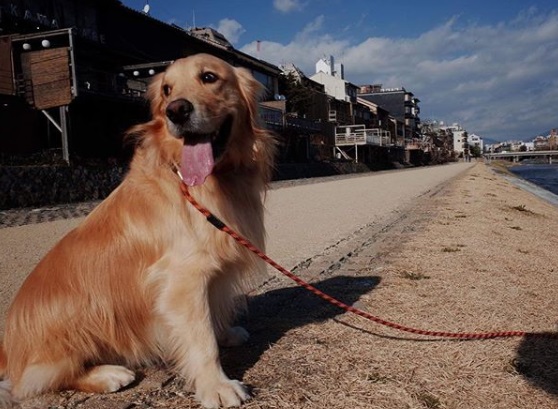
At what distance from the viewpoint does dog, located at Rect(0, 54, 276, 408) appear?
2.26 metres

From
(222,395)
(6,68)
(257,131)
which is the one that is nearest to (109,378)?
(222,395)

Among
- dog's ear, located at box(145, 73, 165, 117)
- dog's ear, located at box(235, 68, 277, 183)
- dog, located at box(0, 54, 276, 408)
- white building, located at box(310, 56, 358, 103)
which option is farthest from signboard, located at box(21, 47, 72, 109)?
white building, located at box(310, 56, 358, 103)

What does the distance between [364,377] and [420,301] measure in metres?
1.39

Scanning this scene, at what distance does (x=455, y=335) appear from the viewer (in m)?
2.82

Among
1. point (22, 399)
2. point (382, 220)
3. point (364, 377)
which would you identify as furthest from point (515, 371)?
point (382, 220)

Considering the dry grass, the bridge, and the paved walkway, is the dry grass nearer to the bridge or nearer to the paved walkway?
the paved walkway

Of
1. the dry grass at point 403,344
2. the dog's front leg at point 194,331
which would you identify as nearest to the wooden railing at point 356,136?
the dry grass at point 403,344

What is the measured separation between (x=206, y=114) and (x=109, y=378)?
1515 millimetres

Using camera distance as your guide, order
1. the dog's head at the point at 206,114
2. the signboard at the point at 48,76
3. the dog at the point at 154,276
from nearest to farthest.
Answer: the dog at the point at 154,276 < the dog's head at the point at 206,114 < the signboard at the point at 48,76

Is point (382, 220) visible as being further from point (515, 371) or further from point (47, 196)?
point (47, 196)

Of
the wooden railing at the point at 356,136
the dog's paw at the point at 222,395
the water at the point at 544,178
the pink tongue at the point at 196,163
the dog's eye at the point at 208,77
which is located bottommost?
the water at the point at 544,178

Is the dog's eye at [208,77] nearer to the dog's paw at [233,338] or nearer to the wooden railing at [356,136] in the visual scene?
the dog's paw at [233,338]

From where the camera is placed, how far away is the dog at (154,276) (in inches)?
89.0

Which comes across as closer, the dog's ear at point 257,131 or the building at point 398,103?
the dog's ear at point 257,131
